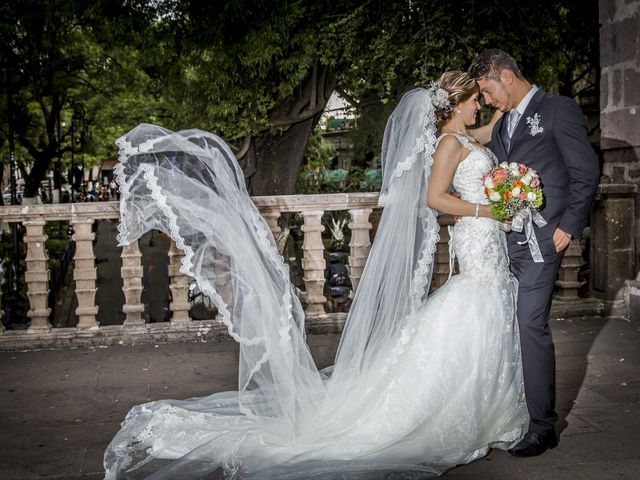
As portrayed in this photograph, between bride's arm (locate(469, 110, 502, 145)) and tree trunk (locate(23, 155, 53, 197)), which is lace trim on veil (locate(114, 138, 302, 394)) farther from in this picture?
tree trunk (locate(23, 155, 53, 197))

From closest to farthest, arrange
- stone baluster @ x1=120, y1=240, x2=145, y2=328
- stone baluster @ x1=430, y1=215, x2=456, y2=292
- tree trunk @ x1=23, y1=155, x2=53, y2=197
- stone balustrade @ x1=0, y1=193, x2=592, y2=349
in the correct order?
stone balustrade @ x1=0, y1=193, x2=592, y2=349, stone baluster @ x1=120, y1=240, x2=145, y2=328, stone baluster @ x1=430, y1=215, x2=456, y2=292, tree trunk @ x1=23, y1=155, x2=53, y2=197

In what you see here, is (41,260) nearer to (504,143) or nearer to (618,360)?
(504,143)

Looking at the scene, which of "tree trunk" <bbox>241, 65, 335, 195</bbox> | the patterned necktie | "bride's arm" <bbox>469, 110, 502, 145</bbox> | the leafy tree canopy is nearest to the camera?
the patterned necktie

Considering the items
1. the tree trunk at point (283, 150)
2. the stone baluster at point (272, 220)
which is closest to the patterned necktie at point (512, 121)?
the stone baluster at point (272, 220)

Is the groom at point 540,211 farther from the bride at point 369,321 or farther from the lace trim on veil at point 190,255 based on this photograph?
the lace trim on veil at point 190,255

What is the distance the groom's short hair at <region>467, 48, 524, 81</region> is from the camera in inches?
159

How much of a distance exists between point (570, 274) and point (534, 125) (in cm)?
373

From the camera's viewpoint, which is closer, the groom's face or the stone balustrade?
the groom's face

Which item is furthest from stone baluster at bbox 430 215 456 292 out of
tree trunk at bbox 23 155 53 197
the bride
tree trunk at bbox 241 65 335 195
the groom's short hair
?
tree trunk at bbox 23 155 53 197

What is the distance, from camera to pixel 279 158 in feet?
43.9

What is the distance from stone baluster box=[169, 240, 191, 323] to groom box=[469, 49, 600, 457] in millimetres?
3483

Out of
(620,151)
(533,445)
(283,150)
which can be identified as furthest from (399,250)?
(283,150)

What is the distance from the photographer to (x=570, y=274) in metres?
7.36

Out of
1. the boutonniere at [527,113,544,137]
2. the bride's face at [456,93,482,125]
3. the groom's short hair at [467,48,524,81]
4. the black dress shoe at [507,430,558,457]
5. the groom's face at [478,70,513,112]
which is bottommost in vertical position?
the black dress shoe at [507,430,558,457]
